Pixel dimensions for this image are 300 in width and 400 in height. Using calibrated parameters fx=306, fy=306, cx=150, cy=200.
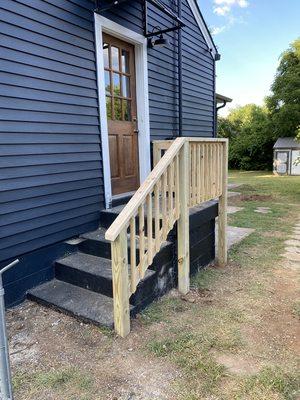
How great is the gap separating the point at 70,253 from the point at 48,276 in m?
0.32

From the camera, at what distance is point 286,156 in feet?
66.2

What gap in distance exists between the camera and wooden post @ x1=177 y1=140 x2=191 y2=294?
2.85 m

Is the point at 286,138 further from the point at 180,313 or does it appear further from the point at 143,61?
the point at 180,313

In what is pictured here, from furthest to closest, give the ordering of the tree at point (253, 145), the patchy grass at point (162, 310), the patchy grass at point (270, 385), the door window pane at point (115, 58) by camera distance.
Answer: the tree at point (253, 145)
the door window pane at point (115, 58)
the patchy grass at point (162, 310)
the patchy grass at point (270, 385)

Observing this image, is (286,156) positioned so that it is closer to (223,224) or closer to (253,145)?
(253,145)

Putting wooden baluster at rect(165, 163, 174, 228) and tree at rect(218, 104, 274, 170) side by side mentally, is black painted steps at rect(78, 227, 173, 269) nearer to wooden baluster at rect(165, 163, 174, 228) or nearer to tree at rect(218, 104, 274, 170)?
wooden baluster at rect(165, 163, 174, 228)

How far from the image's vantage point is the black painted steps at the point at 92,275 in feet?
8.54

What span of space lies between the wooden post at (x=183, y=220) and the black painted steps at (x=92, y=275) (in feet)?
1.21

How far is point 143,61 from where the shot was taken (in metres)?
4.13

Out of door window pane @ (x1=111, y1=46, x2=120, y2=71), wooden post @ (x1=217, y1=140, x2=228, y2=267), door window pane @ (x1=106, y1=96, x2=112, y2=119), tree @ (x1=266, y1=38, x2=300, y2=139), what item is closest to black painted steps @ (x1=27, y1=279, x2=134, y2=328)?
wooden post @ (x1=217, y1=140, x2=228, y2=267)

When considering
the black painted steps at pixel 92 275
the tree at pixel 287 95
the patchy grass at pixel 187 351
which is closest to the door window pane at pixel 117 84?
the black painted steps at pixel 92 275

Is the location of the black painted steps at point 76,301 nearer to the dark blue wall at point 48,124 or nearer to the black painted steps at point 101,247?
the dark blue wall at point 48,124

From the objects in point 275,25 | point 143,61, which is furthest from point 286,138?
point 143,61

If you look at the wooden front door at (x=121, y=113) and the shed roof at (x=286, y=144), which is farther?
the shed roof at (x=286, y=144)
